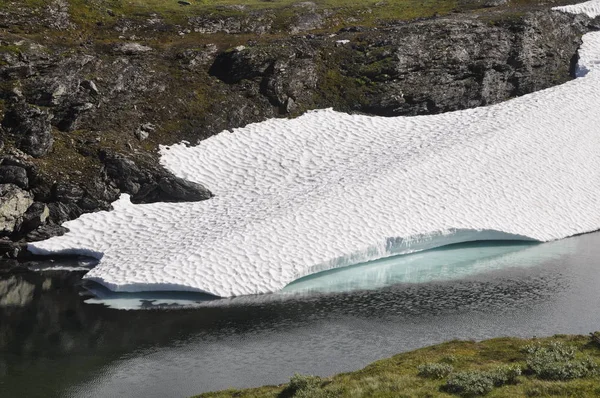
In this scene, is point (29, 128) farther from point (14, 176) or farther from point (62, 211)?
Answer: point (62, 211)

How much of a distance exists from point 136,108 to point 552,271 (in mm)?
30691

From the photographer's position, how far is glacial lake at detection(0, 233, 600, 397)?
21438 millimetres

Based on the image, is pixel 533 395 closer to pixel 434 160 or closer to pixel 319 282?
pixel 319 282

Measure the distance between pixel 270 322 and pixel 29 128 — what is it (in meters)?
22.7

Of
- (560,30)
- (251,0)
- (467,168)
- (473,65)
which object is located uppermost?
(251,0)

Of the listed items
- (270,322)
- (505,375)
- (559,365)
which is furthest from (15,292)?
(559,365)

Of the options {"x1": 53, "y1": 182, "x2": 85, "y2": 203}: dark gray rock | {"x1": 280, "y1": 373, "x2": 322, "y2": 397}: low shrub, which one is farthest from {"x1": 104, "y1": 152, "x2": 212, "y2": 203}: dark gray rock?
Answer: {"x1": 280, "y1": 373, "x2": 322, "y2": 397}: low shrub

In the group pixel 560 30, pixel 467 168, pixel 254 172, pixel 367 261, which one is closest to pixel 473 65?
pixel 560 30

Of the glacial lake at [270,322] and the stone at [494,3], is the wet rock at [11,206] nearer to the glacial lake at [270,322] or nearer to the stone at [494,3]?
the glacial lake at [270,322]

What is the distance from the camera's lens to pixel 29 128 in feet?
129

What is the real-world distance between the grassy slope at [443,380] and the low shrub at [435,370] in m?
0.23

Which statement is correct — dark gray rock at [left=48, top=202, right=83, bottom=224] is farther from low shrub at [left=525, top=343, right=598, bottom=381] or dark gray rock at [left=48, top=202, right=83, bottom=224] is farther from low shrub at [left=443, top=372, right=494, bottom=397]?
low shrub at [left=525, top=343, right=598, bottom=381]

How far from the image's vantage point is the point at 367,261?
114 feet

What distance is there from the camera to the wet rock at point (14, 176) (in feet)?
119
